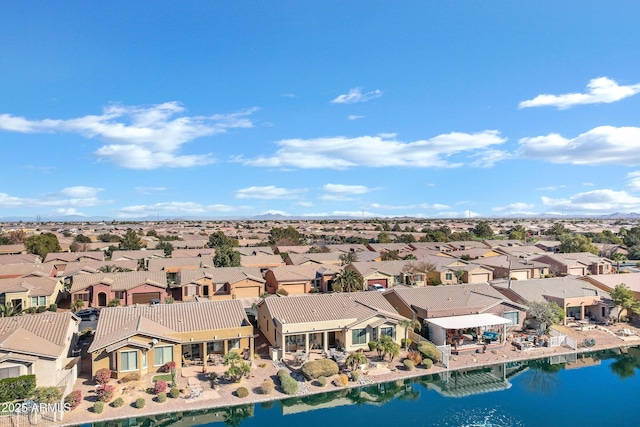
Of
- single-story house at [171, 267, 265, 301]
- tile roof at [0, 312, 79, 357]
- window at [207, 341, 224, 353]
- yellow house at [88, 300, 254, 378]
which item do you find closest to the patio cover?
yellow house at [88, 300, 254, 378]

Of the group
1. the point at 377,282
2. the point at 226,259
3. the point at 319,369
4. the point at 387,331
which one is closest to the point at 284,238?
the point at 226,259

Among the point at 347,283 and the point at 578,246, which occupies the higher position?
the point at 578,246

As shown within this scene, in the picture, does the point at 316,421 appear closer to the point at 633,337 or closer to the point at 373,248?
the point at 633,337

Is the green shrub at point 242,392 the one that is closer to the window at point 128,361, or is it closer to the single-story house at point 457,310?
the window at point 128,361

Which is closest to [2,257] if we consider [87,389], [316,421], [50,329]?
[50,329]

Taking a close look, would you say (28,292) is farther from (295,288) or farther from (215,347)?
(295,288)
